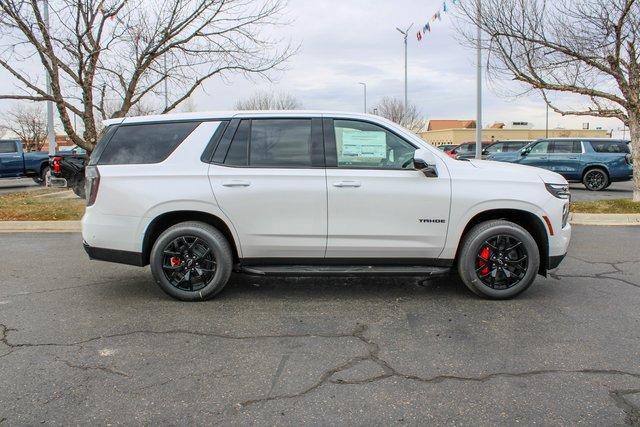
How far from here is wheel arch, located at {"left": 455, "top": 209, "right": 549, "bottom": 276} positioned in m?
5.09

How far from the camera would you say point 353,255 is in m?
5.09

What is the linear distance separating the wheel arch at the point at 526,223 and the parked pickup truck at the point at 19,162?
730 inches

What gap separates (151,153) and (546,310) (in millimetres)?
3962

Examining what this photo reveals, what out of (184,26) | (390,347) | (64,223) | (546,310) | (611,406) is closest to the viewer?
(611,406)

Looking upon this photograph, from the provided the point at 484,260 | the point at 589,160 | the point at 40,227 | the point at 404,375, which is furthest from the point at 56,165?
the point at 589,160

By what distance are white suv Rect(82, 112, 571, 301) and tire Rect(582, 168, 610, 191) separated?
1404cm

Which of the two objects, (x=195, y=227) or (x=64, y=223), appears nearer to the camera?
(x=195, y=227)

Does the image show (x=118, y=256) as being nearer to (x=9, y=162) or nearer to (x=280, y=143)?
(x=280, y=143)

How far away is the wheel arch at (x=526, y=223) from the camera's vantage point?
5094 mm

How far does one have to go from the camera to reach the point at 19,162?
20.0 m

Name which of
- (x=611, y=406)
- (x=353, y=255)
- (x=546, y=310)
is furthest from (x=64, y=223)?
(x=611, y=406)

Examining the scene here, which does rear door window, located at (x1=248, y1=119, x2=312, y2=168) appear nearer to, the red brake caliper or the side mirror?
the side mirror

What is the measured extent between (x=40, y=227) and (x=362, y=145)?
723 centimetres

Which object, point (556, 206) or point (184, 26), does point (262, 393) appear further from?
point (184, 26)
